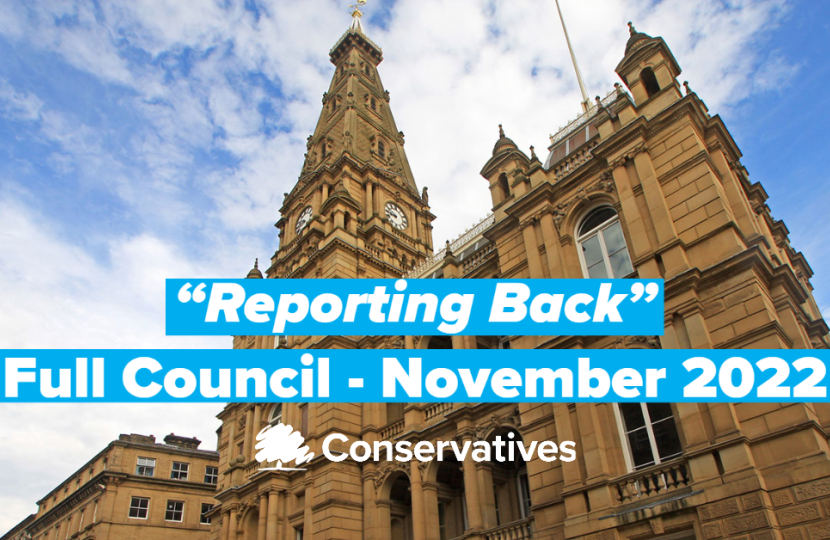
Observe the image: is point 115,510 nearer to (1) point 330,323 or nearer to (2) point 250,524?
(2) point 250,524

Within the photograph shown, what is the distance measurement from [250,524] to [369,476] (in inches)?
306

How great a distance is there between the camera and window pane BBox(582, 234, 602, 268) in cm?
1894

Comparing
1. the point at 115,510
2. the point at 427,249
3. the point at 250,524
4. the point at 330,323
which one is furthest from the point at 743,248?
the point at 115,510

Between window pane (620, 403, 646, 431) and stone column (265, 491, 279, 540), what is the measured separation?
16.5 metres

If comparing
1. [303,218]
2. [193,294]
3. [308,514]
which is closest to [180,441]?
[303,218]

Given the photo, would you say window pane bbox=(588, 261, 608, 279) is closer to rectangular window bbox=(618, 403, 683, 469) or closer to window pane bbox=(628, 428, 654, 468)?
rectangular window bbox=(618, 403, 683, 469)

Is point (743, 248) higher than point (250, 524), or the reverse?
point (743, 248)

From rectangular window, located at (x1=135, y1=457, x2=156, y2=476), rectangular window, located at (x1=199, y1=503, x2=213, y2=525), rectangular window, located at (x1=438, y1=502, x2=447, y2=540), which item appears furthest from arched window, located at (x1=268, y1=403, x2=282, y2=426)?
rectangular window, located at (x1=135, y1=457, x2=156, y2=476)

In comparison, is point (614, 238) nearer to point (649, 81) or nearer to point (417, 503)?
→ point (649, 81)

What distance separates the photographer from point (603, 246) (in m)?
18.9

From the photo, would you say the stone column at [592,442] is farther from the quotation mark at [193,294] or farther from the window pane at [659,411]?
the quotation mark at [193,294]

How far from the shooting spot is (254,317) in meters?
18.4

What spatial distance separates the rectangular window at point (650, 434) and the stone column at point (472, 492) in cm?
606

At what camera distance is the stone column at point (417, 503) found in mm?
21195
